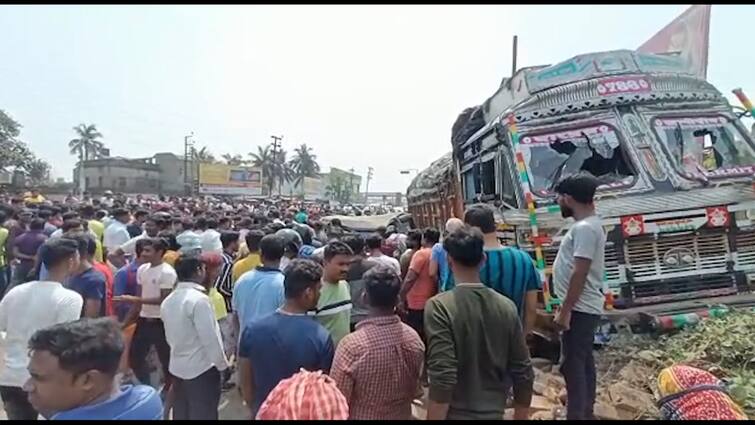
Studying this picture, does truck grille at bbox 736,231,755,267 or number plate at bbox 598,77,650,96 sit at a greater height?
number plate at bbox 598,77,650,96

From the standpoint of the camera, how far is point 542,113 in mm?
6137

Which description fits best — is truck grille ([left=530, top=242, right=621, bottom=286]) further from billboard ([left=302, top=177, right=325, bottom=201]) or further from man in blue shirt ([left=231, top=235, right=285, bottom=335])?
billboard ([left=302, top=177, right=325, bottom=201])

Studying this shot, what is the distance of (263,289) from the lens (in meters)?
3.73

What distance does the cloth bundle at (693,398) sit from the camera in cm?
317

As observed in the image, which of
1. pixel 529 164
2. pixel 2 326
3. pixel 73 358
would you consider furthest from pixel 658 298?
pixel 2 326

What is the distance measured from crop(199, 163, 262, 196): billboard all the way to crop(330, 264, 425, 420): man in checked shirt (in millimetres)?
60921

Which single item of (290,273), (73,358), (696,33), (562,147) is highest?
(696,33)

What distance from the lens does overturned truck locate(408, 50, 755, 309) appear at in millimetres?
4965

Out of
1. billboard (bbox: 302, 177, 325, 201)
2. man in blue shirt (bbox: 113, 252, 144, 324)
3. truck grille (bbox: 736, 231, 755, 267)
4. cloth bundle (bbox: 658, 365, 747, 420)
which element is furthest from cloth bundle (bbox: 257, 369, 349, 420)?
billboard (bbox: 302, 177, 325, 201)

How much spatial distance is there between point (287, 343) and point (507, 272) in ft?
4.84

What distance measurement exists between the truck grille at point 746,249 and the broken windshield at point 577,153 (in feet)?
4.12

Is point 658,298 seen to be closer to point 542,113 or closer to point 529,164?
point 529,164

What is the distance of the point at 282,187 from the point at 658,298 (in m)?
80.4

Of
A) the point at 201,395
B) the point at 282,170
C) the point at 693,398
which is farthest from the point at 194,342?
the point at 282,170
